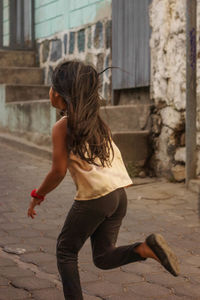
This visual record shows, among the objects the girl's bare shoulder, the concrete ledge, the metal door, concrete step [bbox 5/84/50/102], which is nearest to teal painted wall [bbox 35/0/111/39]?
the metal door

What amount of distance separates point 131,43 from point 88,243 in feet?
13.4

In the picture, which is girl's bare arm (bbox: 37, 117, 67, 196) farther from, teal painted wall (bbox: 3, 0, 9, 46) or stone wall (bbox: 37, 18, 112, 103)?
teal painted wall (bbox: 3, 0, 9, 46)

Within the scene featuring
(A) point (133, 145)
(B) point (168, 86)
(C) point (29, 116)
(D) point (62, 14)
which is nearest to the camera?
(B) point (168, 86)

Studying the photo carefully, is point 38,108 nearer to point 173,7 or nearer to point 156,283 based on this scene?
point 173,7

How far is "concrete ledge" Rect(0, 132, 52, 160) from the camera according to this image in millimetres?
8438

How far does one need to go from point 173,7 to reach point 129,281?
4083 millimetres

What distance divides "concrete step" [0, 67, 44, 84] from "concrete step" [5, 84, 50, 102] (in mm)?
633

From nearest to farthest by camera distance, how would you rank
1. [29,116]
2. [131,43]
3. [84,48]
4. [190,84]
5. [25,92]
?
[190,84], [131,43], [29,116], [84,48], [25,92]

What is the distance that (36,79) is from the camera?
11312 millimetres

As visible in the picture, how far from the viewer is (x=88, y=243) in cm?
434

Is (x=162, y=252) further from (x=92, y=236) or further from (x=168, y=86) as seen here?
(x=168, y=86)

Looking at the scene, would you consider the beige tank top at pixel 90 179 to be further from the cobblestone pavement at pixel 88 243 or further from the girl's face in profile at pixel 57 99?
the cobblestone pavement at pixel 88 243

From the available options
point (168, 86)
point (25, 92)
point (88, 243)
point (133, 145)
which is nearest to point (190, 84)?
point (168, 86)

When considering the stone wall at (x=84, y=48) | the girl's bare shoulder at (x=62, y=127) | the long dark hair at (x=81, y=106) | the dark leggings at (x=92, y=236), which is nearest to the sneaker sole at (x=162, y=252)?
the dark leggings at (x=92, y=236)
